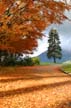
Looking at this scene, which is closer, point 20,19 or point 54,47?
point 20,19

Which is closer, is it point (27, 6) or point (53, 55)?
point (27, 6)

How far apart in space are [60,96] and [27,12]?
57.3 feet

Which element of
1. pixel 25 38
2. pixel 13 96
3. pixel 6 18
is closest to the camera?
pixel 13 96

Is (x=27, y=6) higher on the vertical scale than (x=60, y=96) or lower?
higher

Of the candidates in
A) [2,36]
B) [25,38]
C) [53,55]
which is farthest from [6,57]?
[53,55]

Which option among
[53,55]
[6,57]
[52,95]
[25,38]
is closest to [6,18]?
[25,38]

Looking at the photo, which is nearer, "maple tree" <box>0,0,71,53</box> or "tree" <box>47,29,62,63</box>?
"maple tree" <box>0,0,71,53</box>

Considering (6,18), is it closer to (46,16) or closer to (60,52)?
(46,16)

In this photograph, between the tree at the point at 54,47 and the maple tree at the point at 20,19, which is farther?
the tree at the point at 54,47

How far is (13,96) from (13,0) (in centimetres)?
1662

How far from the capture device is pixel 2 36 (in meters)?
40.2

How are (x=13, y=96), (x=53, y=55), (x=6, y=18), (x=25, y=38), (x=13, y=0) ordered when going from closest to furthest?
(x=13, y=96), (x=13, y=0), (x=6, y=18), (x=25, y=38), (x=53, y=55)

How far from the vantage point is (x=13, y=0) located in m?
35.2

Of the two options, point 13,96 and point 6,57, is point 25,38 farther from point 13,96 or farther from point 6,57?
point 13,96
